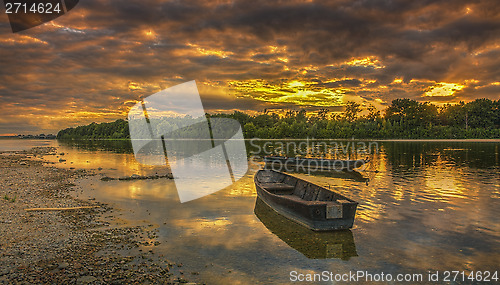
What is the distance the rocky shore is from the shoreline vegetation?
447ft

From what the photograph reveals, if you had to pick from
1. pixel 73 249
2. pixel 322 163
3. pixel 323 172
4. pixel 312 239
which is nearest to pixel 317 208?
pixel 312 239

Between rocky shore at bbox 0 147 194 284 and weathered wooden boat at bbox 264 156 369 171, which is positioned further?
weathered wooden boat at bbox 264 156 369 171

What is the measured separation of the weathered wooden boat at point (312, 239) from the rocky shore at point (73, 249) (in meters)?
5.11

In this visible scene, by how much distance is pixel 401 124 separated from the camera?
136 m

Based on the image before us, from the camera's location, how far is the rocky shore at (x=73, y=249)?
9109mm

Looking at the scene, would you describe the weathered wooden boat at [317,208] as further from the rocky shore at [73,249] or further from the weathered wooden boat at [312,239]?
the rocky shore at [73,249]

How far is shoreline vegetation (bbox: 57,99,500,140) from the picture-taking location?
409 ft

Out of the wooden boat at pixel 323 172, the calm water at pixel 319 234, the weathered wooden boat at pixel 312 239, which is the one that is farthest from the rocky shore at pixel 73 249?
the wooden boat at pixel 323 172

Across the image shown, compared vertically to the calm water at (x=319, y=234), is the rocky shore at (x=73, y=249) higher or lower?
higher

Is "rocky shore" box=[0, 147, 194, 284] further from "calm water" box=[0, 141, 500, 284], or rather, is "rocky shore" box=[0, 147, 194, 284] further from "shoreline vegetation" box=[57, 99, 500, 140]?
"shoreline vegetation" box=[57, 99, 500, 140]

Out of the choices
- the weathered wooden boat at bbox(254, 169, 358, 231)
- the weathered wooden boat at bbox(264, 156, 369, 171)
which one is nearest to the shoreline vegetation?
the weathered wooden boat at bbox(264, 156, 369, 171)

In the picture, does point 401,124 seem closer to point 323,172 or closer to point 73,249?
point 323,172

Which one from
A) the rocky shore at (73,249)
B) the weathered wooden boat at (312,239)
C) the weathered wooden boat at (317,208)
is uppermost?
the weathered wooden boat at (317,208)

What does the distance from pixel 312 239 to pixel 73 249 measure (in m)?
9.52
